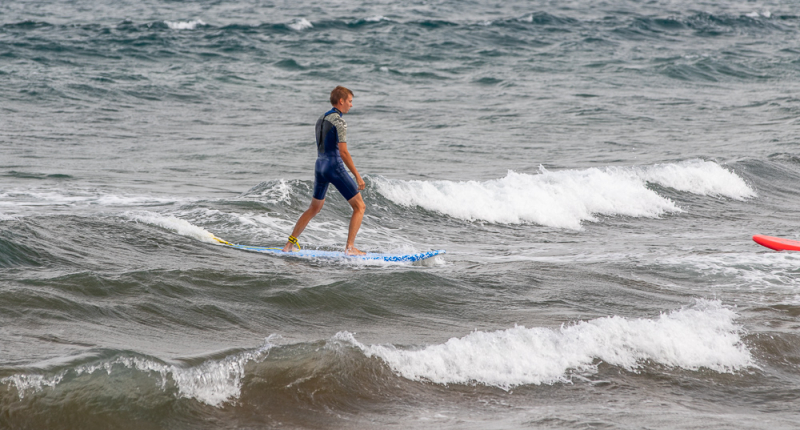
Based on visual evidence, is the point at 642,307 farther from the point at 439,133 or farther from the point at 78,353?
the point at 439,133

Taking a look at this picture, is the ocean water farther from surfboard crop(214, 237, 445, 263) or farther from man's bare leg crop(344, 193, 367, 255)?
man's bare leg crop(344, 193, 367, 255)

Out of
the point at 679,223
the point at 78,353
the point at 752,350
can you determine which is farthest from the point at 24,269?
the point at 679,223

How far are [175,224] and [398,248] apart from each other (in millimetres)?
2711

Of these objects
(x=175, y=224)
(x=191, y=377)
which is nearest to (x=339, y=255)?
(x=175, y=224)

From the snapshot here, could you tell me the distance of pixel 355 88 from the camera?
84.3 feet

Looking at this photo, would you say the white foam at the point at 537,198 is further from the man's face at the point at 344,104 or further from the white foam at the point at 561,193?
the man's face at the point at 344,104

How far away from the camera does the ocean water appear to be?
4.89m

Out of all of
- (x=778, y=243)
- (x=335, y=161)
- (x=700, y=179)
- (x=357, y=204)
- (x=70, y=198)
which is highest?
(x=335, y=161)

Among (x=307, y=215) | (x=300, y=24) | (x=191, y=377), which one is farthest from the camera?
(x=300, y=24)

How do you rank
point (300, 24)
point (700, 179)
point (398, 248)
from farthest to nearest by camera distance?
point (300, 24), point (700, 179), point (398, 248)

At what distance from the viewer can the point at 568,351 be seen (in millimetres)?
5703

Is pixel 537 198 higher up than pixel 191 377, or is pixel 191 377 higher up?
pixel 191 377

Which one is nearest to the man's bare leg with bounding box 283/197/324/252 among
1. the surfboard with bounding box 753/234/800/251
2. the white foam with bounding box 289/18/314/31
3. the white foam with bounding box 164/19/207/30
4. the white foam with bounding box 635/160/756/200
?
the surfboard with bounding box 753/234/800/251

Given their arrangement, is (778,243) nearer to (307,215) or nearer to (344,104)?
(344,104)
